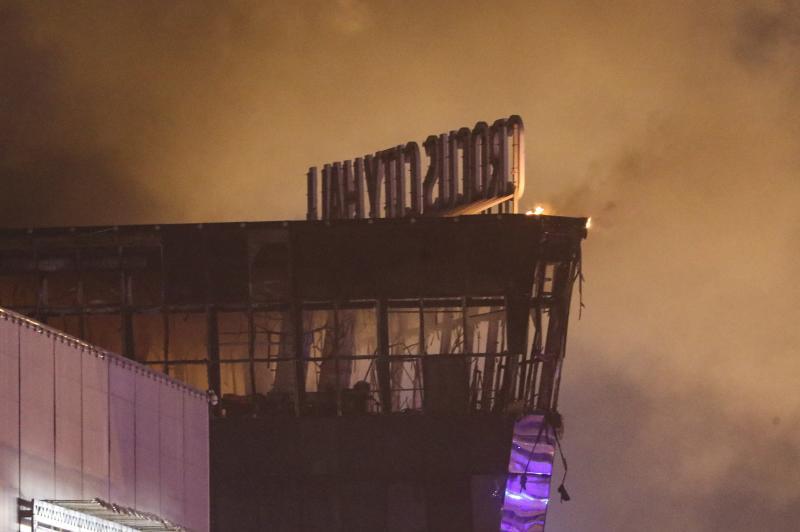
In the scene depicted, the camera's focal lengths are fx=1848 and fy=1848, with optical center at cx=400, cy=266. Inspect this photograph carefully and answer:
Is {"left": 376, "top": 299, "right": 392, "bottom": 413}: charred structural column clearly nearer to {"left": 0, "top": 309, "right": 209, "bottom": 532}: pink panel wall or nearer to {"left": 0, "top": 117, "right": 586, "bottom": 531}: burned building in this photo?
{"left": 0, "top": 117, "right": 586, "bottom": 531}: burned building

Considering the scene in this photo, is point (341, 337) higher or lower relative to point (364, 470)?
higher

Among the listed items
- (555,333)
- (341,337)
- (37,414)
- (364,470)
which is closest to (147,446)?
(37,414)

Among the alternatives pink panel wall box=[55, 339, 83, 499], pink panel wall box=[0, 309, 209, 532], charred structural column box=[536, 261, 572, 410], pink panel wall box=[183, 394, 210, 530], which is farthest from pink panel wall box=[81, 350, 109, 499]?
charred structural column box=[536, 261, 572, 410]

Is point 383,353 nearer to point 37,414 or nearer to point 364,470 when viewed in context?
point 364,470

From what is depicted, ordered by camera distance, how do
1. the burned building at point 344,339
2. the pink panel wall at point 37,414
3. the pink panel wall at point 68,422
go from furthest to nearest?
1. the burned building at point 344,339
2. the pink panel wall at point 68,422
3. the pink panel wall at point 37,414

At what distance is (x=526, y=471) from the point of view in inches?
2579

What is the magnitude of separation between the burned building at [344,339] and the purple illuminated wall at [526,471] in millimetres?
79

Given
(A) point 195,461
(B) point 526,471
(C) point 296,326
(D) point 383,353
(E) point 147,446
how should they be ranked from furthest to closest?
(B) point 526,471 → (D) point 383,353 → (C) point 296,326 → (A) point 195,461 → (E) point 147,446

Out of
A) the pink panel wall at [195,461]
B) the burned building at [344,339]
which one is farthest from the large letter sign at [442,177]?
the pink panel wall at [195,461]

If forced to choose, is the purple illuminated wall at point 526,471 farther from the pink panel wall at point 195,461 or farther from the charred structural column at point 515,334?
the pink panel wall at point 195,461

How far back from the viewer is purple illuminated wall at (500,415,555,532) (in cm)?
6519

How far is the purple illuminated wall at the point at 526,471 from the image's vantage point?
6519 centimetres

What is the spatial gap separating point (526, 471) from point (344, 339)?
A: 801 centimetres

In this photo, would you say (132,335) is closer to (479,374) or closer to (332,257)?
(332,257)
